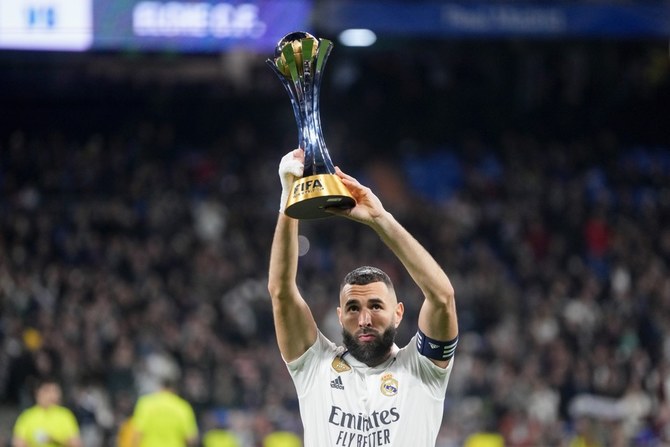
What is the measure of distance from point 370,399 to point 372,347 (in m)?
0.16

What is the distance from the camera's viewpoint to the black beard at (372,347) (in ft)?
12.3

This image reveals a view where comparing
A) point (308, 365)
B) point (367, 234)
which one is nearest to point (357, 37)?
point (367, 234)

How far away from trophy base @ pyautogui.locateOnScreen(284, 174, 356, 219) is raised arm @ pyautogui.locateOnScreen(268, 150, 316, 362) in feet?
0.28

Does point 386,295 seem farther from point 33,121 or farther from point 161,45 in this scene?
point 33,121

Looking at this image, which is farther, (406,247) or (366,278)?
(366,278)

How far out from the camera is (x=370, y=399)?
12.3 ft

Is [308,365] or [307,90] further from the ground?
[307,90]

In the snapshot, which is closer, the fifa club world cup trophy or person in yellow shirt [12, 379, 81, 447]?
the fifa club world cup trophy

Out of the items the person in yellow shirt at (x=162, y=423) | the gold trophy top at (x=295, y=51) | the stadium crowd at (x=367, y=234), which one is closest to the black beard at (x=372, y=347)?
the gold trophy top at (x=295, y=51)

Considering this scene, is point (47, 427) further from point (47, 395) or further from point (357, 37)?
point (357, 37)

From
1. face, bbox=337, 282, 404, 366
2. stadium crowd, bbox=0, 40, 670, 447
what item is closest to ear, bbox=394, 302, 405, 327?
face, bbox=337, 282, 404, 366

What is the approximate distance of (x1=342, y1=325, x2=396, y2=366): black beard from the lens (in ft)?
12.3

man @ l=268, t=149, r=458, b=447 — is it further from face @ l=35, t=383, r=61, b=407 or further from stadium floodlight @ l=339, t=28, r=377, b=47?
stadium floodlight @ l=339, t=28, r=377, b=47

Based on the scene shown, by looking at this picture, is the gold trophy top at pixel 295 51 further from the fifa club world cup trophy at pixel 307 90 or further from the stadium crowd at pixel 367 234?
the stadium crowd at pixel 367 234
